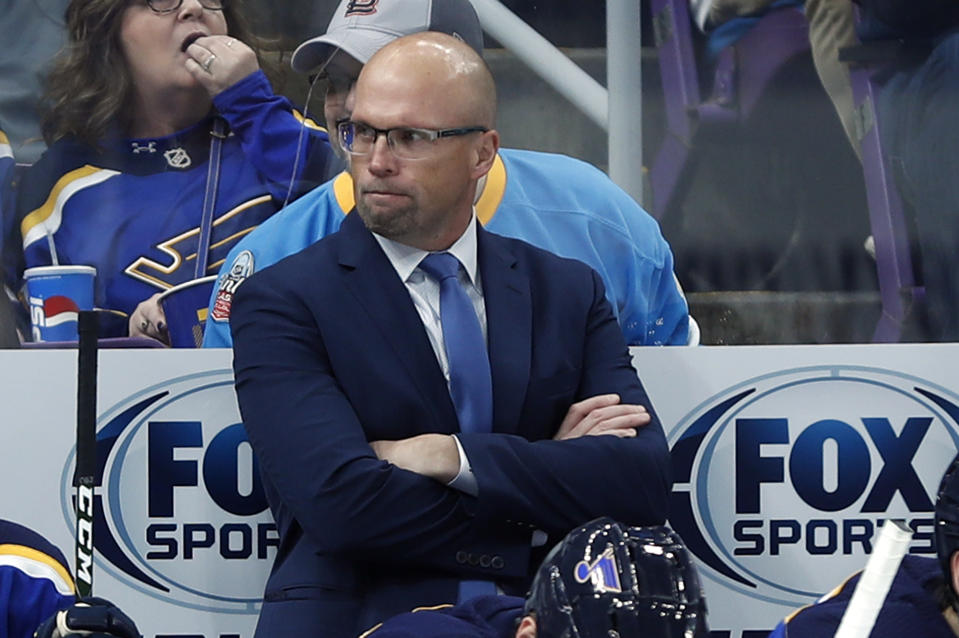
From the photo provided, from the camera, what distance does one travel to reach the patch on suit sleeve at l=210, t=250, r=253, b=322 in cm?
328

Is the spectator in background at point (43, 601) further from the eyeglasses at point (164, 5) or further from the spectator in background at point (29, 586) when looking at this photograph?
the eyeglasses at point (164, 5)

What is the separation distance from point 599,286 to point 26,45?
133 centimetres

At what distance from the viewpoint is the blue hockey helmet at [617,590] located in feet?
6.00

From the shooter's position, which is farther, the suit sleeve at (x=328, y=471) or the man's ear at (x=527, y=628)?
the suit sleeve at (x=328, y=471)

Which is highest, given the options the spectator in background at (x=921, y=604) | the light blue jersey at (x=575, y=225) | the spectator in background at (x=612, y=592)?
the light blue jersey at (x=575, y=225)

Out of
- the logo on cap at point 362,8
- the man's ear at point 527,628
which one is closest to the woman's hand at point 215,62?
the logo on cap at point 362,8

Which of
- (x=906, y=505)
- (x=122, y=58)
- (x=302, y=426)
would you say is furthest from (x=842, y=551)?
(x=122, y=58)

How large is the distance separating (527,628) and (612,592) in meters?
0.13

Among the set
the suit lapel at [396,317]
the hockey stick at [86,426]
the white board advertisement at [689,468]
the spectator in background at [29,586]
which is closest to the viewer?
the hockey stick at [86,426]

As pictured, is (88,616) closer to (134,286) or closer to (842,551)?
(134,286)

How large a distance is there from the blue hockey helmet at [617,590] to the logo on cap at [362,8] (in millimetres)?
1733

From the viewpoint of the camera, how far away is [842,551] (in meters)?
3.42

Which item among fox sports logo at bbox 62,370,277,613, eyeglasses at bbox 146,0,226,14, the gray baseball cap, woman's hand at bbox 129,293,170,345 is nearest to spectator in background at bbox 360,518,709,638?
fox sports logo at bbox 62,370,277,613

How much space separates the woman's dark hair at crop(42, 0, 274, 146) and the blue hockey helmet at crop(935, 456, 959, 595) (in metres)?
1.90
